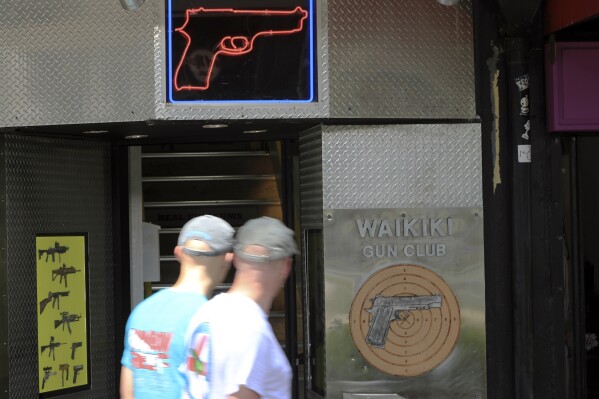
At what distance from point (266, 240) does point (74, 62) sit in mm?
4187

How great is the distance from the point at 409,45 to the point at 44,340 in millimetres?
3524

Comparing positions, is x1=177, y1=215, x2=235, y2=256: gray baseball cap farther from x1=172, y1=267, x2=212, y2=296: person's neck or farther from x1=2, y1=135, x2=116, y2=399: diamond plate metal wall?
x1=2, y1=135, x2=116, y2=399: diamond plate metal wall

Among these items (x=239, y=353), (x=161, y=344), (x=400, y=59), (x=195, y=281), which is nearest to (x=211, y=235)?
(x=195, y=281)

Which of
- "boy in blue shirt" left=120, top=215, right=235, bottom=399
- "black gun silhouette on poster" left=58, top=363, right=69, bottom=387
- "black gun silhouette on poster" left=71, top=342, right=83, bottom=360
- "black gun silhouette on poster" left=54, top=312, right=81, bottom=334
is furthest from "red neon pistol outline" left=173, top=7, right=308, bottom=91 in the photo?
"boy in blue shirt" left=120, top=215, right=235, bottom=399

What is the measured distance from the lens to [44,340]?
26.4ft

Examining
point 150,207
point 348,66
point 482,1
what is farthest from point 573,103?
point 150,207

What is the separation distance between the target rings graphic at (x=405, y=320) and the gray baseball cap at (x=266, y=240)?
3713 mm

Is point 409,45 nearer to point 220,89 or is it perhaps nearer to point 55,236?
point 220,89

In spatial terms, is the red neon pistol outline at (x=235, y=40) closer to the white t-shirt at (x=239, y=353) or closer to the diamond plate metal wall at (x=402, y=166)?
the diamond plate metal wall at (x=402, y=166)

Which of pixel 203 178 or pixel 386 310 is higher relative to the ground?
pixel 203 178

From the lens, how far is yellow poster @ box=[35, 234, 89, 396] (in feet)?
26.4

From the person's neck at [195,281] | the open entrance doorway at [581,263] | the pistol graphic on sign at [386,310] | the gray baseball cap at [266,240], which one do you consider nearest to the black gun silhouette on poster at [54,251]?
the pistol graphic on sign at [386,310]

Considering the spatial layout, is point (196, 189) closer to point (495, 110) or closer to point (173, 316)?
point (495, 110)

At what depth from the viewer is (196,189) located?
9.09m
